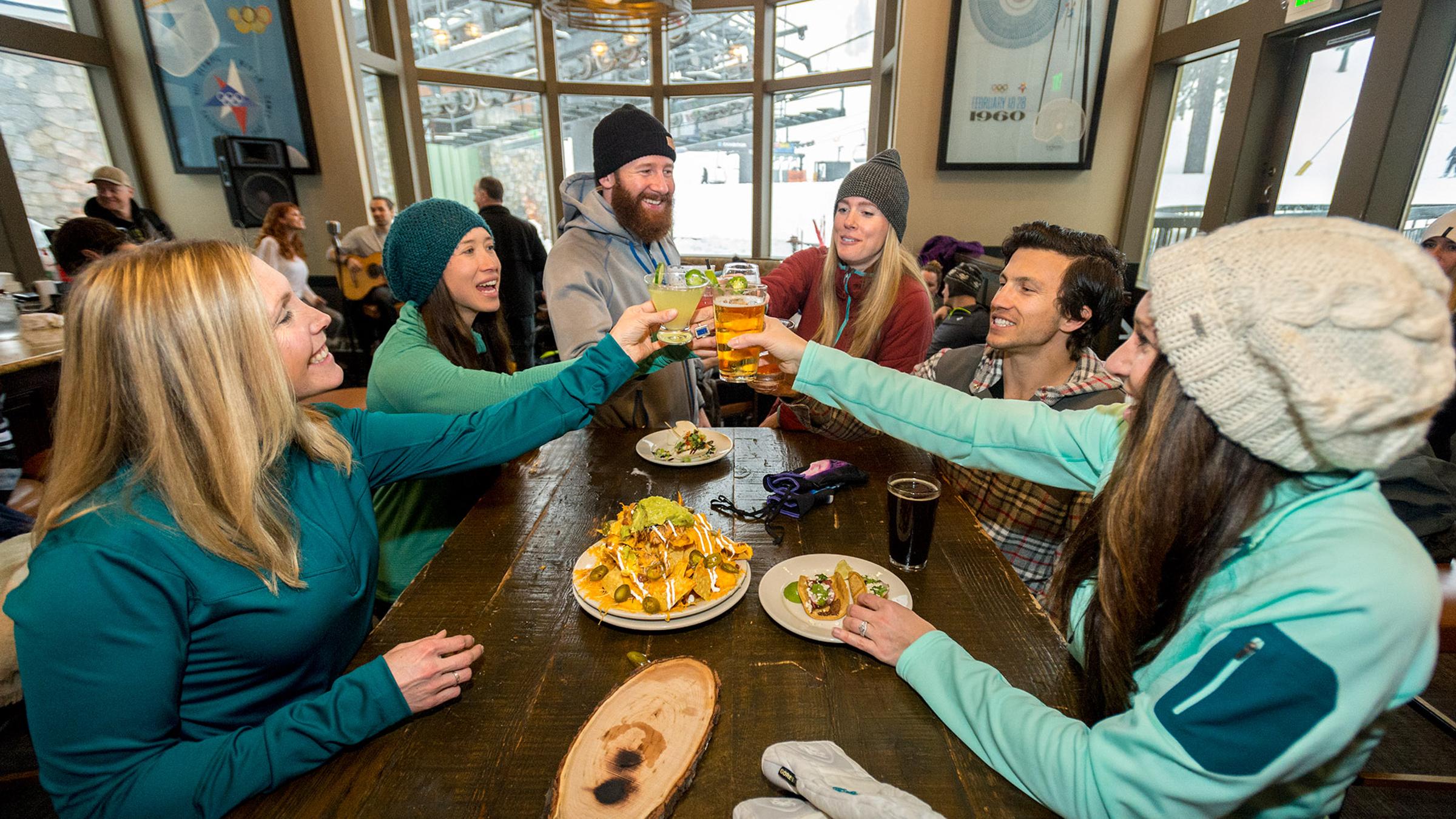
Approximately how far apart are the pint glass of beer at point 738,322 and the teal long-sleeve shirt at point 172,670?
96 cm

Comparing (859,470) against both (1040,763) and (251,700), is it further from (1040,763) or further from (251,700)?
(251,700)

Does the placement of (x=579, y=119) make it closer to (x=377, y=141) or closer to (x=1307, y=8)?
(x=377, y=141)

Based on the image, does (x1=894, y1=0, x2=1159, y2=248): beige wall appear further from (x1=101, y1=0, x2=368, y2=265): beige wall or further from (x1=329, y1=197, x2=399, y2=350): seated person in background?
(x1=101, y1=0, x2=368, y2=265): beige wall

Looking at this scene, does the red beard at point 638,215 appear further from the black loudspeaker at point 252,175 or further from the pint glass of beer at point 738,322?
the black loudspeaker at point 252,175

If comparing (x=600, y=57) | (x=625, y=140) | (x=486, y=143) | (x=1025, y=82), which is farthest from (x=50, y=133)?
(x=1025, y=82)

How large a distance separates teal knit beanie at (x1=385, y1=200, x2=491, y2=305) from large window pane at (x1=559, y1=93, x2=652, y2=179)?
6054 mm

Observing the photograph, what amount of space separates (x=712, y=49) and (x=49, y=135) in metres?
6.25

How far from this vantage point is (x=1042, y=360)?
6.47 feet

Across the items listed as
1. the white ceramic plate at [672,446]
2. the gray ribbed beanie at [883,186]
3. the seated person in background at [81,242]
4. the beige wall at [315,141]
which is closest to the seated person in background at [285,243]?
the beige wall at [315,141]

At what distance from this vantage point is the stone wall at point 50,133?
16.4 feet

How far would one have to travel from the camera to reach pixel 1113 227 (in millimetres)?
5203

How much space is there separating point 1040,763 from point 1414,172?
409 cm

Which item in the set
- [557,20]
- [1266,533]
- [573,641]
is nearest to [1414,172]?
[1266,533]

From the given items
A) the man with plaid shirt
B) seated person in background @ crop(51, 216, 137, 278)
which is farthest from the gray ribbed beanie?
seated person in background @ crop(51, 216, 137, 278)
